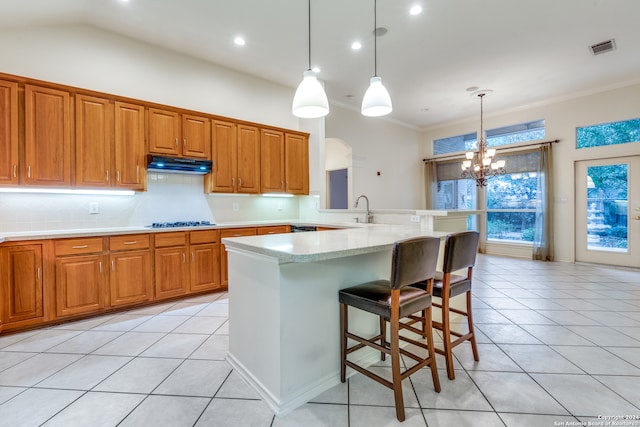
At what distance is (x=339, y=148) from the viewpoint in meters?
7.03

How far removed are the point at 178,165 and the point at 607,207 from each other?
286 inches

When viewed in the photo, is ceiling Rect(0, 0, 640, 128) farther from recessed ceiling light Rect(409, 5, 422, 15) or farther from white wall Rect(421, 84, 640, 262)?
white wall Rect(421, 84, 640, 262)

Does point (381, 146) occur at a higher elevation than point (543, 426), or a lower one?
higher

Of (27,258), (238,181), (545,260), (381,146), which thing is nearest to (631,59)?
(545,260)

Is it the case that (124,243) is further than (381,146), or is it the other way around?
(381,146)

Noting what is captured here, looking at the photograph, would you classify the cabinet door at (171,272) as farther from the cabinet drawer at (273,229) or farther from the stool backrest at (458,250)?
the stool backrest at (458,250)

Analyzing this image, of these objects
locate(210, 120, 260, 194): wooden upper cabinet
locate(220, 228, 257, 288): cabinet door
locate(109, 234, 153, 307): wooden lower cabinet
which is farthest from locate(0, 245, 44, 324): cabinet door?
locate(210, 120, 260, 194): wooden upper cabinet

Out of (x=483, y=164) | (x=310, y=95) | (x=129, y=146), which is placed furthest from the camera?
(x=483, y=164)

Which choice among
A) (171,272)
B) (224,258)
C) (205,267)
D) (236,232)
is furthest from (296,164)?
(171,272)

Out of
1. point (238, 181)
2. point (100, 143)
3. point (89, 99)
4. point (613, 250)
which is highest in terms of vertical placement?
point (89, 99)

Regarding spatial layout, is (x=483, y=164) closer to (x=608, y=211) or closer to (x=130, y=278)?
(x=608, y=211)

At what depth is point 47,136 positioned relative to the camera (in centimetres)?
291

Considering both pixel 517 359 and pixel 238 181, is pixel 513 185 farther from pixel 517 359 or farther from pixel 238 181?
pixel 238 181

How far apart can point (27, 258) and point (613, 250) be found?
27.6 feet
